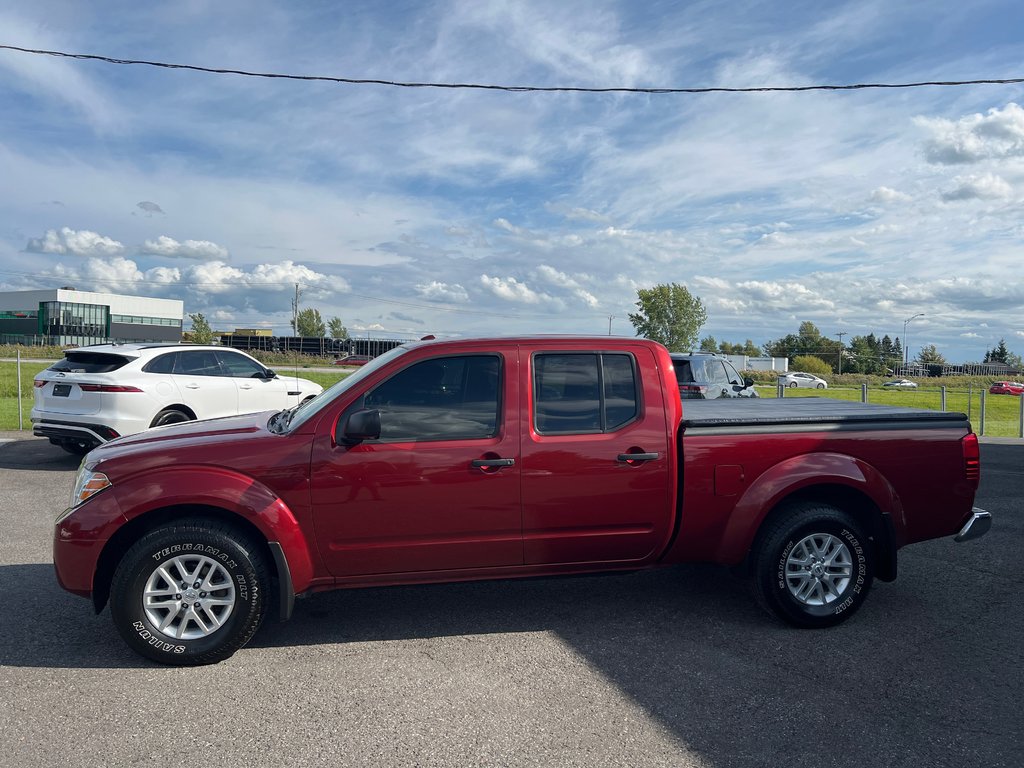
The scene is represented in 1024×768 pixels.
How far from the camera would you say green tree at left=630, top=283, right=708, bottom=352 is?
236 ft

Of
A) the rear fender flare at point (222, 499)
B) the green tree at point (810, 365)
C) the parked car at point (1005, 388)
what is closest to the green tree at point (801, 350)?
the green tree at point (810, 365)

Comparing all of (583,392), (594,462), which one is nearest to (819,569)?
(594,462)

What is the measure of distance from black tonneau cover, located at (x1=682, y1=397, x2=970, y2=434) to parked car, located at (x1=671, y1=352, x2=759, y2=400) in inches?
289

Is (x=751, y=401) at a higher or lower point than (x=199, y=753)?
higher

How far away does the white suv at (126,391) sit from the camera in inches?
392

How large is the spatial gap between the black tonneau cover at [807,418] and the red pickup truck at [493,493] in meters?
0.02

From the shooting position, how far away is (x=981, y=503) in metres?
8.91

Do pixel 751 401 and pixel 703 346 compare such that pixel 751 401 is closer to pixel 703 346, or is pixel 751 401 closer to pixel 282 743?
pixel 282 743

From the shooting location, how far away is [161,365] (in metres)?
10.7

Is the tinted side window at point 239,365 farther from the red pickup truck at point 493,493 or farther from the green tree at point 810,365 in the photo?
the green tree at point 810,365

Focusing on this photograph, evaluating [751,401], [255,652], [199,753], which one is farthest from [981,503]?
[199,753]

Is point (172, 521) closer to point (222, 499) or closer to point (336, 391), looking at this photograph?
point (222, 499)

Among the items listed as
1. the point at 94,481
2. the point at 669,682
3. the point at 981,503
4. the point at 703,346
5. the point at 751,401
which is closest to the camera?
the point at 669,682

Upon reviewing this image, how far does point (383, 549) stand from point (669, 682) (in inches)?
66.3
